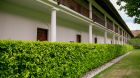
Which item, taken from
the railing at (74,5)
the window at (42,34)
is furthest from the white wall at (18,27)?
the railing at (74,5)

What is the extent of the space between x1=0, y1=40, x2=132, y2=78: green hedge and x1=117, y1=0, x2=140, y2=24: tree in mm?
10861

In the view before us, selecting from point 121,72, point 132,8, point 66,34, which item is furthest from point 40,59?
point 132,8

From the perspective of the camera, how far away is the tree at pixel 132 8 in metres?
20.1

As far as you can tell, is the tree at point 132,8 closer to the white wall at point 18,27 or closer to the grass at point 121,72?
the grass at point 121,72

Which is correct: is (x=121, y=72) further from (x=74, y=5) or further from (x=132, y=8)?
(x=132, y=8)

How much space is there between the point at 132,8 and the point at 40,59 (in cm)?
1582

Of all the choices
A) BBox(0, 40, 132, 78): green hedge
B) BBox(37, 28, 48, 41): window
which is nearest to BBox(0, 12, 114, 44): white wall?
BBox(37, 28, 48, 41): window

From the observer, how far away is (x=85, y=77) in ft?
35.3

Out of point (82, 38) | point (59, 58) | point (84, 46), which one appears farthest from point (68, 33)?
point (59, 58)

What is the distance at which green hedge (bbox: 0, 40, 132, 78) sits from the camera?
5.28 metres

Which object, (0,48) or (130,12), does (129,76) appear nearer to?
(0,48)

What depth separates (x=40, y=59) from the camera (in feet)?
21.6

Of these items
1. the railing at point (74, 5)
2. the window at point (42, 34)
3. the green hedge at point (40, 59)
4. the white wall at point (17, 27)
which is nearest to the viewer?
the green hedge at point (40, 59)

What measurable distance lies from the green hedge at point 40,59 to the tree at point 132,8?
10.9 metres
